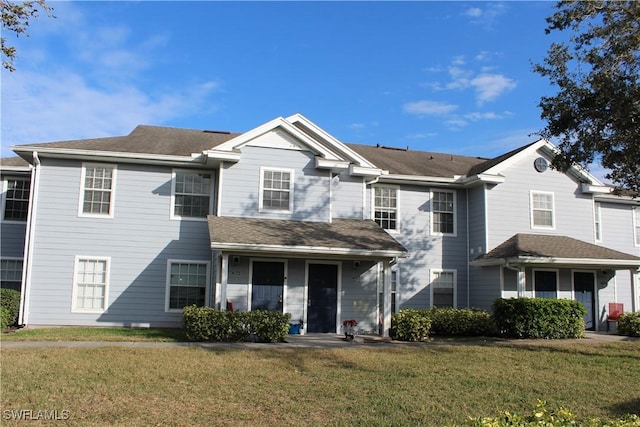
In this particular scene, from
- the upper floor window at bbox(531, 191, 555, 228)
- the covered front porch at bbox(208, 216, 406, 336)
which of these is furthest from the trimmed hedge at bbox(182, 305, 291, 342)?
the upper floor window at bbox(531, 191, 555, 228)

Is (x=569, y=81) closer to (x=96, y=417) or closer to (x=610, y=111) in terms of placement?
(x=610, y=111)

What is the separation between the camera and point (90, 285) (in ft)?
54.4

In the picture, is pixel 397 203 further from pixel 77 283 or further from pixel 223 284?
pixel 77 283

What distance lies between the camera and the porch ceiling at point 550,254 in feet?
57.3

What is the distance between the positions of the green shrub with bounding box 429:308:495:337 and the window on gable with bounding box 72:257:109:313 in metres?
10.3

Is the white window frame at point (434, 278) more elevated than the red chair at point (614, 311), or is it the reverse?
the white window frame at point (434, 278)

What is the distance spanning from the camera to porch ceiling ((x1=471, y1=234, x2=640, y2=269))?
17453mm

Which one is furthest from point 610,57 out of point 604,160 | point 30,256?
point 30,256

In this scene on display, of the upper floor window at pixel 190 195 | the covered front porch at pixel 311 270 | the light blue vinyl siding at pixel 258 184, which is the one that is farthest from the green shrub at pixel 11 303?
the light blue vinyl siding at pixel 258 184

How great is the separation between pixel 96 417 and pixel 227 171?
1056 cm

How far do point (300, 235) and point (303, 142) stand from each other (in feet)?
10.9

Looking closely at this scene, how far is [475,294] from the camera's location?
19.4 m

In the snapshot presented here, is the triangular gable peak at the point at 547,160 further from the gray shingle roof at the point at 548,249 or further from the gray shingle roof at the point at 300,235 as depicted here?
the gray shingle roof at the point at 300,235

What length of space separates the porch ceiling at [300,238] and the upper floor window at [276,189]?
1.77 feet
